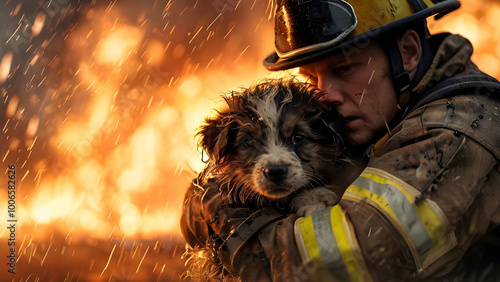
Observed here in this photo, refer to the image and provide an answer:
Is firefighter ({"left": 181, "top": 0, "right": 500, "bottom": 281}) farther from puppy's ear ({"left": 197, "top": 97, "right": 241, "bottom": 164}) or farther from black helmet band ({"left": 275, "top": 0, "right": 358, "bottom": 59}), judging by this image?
puppy's ear ({"left": 197, "top": 97, "right": 241, "bottom": 164})

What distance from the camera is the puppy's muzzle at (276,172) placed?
2949mm

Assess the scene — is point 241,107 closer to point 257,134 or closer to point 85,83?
point 257,134

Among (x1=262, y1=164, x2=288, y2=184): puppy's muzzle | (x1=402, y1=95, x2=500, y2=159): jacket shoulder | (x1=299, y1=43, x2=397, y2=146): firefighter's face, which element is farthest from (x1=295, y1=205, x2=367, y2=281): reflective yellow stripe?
(x1=299, y1=43, x2=397, y2=146): firefighter's face

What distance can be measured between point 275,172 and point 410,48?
129 cm

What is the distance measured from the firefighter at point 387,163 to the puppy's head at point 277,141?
14cm

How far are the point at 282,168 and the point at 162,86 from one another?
5.01 m

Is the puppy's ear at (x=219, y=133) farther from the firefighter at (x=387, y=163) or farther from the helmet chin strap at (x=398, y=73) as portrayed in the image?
the helmet chin strap at (x=398, y=73)

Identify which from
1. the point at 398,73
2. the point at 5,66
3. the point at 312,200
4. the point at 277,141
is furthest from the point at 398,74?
the point at 5,66

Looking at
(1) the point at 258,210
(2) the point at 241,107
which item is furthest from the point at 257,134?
(1) the point at 258,210

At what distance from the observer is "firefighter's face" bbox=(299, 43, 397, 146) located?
3.25 m

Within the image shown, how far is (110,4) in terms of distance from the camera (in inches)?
302

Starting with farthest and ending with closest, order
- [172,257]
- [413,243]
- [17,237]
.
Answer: [17,237] < [172,257] < [413,243]

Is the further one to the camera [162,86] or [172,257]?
[162,86]

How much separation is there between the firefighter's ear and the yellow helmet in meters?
0.14
